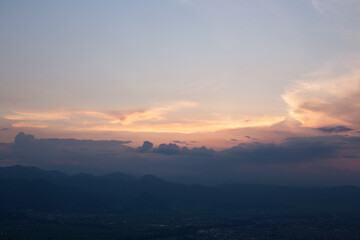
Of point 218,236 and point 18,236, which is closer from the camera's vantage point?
point 18,236

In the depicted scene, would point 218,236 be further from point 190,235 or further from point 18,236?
point 18,236

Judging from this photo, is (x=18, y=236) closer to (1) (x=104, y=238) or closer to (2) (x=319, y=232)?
(1) (x=104, y=238)

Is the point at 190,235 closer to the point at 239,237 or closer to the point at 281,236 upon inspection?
the point at 239,237

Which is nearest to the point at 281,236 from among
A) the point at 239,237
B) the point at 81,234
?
the point at 239,237

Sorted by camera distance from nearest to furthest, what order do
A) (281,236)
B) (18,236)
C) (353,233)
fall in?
(18,236)
(281,236)
(353,233)

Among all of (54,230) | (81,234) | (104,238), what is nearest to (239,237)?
(104,238)

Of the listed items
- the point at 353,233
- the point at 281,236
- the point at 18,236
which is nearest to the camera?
the point at 18,236

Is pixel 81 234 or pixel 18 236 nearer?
pixel 18 236
